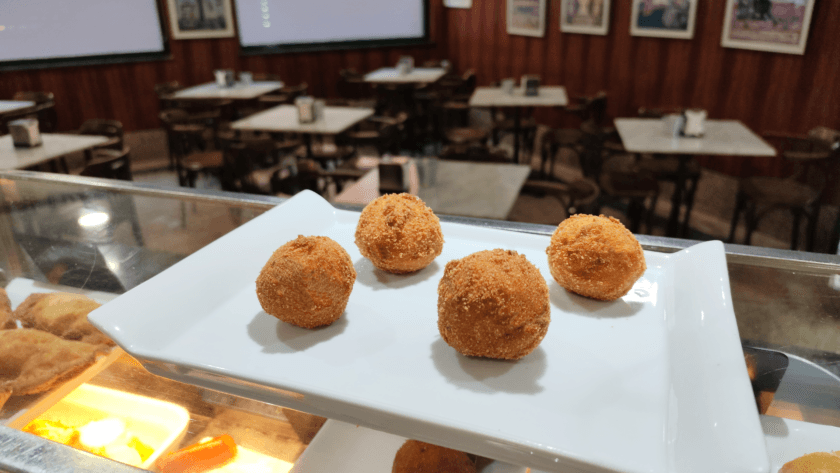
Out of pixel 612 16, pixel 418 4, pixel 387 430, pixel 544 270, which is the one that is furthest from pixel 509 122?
pixel 387 430

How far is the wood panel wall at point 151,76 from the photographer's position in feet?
29.0

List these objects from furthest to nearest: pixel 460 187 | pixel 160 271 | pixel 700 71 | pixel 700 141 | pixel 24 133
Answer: pixel 700 71 → pixel 700 141 → pixel 24 133 → pixel 460 187 → pixel 160 271

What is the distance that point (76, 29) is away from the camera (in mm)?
8797

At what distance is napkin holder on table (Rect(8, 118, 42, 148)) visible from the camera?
455cm

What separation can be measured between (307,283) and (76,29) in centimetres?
1037

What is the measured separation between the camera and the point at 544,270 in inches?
47.5

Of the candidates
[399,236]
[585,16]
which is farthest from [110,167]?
[585,16]

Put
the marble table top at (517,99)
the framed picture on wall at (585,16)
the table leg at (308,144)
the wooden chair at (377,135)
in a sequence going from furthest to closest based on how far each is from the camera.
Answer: the framed picture on wall at (585,16) → the marble table top at (517,99) → the wooden chair at (377,135) → the table leg at (308,144)

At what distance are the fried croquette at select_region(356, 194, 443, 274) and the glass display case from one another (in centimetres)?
25

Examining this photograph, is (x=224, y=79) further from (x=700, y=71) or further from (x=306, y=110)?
(x=700, y=71)

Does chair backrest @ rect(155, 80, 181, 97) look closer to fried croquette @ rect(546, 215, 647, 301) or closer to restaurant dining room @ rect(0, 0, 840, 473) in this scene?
restaurant dining room @ rect(0, 0, 840, 473)

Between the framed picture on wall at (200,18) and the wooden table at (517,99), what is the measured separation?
562cm

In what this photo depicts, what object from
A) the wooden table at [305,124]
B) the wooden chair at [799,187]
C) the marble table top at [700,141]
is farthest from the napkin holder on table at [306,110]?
the wooden chair at [799,187]

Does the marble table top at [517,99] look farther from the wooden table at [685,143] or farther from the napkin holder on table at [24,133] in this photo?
the napkin holder on table at [24,133]
